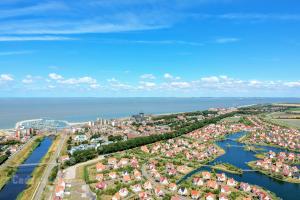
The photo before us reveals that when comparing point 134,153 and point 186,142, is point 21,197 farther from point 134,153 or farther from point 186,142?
point 186,142

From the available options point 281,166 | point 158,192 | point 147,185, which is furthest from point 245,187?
point 281,166

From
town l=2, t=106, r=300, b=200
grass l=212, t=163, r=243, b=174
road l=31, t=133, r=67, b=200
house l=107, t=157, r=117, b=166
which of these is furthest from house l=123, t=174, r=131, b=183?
grass l=212, t=163, r=243, b=174

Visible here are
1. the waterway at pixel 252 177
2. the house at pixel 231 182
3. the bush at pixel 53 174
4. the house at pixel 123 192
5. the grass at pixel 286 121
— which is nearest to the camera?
the house at pixel 123 192

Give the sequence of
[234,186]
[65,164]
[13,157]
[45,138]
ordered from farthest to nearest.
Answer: [45,138], [13,157], [65,164], [234,186]

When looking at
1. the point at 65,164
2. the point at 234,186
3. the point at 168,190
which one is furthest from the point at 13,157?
the point at 234,186

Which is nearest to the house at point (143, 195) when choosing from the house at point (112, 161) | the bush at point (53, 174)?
the bush at point (53, 174)

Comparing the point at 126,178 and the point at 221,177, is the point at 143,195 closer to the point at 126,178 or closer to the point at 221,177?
the point at 126,178

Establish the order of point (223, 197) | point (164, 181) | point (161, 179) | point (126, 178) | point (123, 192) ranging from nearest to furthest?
point (223, 197) → point (123, 192) → point (164, 181) → point (161, 179) → point (126, 178)

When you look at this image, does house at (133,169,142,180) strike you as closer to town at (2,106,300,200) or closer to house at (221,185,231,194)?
town at (2,106,300,200)

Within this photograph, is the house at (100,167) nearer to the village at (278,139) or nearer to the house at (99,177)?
the house at (99,177)
